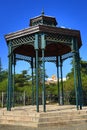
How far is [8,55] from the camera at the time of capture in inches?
518

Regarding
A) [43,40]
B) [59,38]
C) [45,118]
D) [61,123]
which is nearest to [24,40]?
[43,40]

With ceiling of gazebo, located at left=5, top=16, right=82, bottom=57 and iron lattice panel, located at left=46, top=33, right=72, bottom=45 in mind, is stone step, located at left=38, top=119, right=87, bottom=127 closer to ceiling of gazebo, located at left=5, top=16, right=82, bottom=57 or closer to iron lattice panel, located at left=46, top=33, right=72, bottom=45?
ceiling of gazebo, located at left=5, top=16, right=82, bottom=57

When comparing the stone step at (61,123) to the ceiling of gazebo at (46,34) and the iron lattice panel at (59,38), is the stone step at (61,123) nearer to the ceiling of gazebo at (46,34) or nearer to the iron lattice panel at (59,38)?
the ceiling of gazebo at (46,34)

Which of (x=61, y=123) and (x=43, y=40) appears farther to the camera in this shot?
(x=43, y=40)

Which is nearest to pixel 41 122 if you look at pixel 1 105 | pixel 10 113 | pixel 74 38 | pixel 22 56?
pixel 10 113

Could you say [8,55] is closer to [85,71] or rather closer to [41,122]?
[41,122]

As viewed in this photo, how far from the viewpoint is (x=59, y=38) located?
41.3ft

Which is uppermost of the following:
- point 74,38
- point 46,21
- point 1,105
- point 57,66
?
point 46,21

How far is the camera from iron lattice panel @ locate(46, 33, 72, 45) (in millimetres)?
12305

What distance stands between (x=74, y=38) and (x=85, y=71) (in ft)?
86.6

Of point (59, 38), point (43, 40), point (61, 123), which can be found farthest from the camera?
point (59, 38)

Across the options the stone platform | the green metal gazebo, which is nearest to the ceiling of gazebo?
the green metal gazebo

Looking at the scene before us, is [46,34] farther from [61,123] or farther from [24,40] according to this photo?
[61,123]

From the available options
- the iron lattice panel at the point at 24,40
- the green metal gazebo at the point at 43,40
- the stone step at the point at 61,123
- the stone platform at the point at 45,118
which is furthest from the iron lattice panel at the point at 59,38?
the stone step at the point at 61,123
